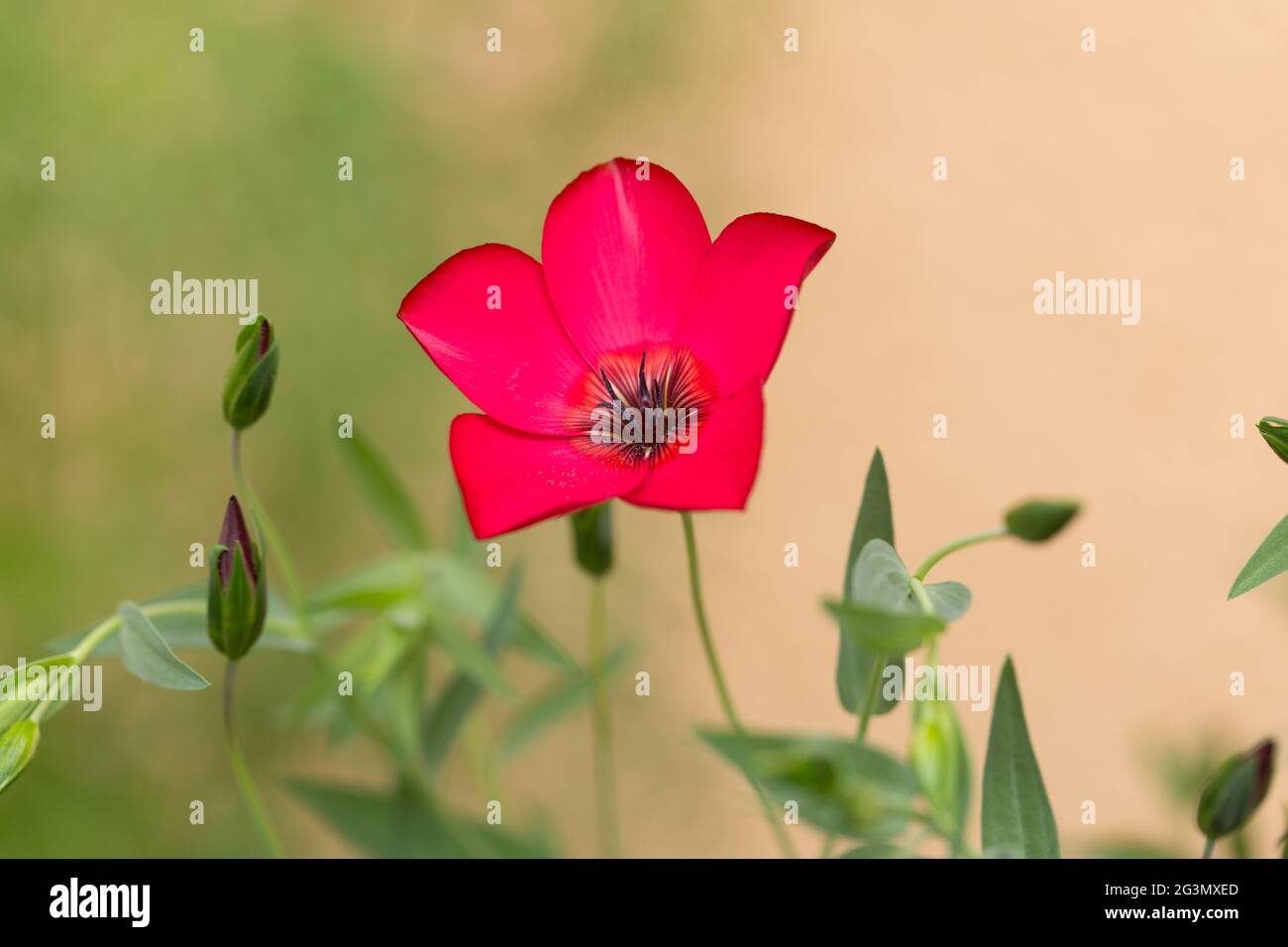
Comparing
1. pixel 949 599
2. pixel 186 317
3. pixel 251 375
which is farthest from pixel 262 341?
pixel 186 317

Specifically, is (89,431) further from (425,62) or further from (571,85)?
(571,85)

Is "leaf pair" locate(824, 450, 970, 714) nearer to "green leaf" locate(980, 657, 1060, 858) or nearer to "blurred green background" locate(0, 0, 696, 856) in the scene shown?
"green leaf" locate(980, 657, 1060, 858)

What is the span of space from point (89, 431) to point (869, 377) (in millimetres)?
1036

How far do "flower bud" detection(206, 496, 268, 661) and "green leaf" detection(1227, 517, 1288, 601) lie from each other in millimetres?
271

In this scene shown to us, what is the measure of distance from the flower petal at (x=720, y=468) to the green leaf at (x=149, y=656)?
→ 132 mm

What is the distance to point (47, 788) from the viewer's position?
4.31ft

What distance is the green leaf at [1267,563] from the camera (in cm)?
33

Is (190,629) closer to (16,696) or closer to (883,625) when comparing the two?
(16,696)

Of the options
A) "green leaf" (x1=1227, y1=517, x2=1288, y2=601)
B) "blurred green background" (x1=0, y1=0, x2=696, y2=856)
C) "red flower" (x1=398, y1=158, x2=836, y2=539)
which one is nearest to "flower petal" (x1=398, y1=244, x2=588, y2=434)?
"red flower" (x1=398, y1=158, x2=836, y2=539)

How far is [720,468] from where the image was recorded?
346mm

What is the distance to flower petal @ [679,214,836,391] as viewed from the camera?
0.38 meters

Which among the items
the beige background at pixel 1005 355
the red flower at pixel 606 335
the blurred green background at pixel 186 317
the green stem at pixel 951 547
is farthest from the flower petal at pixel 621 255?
the beige background at pixel 1005 355

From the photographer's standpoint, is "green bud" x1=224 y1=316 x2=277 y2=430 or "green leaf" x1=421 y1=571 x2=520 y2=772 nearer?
"green bud" x1=224 y1=316 x2=277 y2=430

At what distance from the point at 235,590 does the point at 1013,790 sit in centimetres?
23
